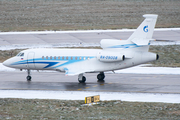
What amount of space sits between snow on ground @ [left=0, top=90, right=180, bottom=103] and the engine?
444cm

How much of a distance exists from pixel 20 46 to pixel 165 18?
37.6 meters

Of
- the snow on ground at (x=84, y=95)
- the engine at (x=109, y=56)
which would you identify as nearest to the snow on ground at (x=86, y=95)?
the snow on ground at (x=84, y=95)

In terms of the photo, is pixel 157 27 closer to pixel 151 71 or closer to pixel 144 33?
pixel 151 71

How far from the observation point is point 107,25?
67.9 m

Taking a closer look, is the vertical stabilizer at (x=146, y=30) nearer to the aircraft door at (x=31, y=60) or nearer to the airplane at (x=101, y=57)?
the airplane at (x=101, y=57)

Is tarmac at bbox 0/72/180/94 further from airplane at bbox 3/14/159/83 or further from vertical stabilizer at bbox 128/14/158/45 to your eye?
vertical stabilizer at bbox 128/14/158/45

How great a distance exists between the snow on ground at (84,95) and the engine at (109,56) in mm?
4445

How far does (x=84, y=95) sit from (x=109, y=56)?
570 cm

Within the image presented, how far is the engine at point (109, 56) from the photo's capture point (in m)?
29.7

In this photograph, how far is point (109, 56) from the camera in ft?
98.6

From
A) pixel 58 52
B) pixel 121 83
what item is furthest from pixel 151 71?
pixel 58 52

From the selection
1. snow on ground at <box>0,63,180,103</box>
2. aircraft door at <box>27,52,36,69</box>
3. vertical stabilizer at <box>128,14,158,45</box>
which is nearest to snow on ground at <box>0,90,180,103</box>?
snow on ground at <box>0,63,180,103</box>

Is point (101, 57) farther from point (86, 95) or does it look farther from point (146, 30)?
point (86, 95)

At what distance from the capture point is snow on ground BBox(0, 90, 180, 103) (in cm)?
2370
